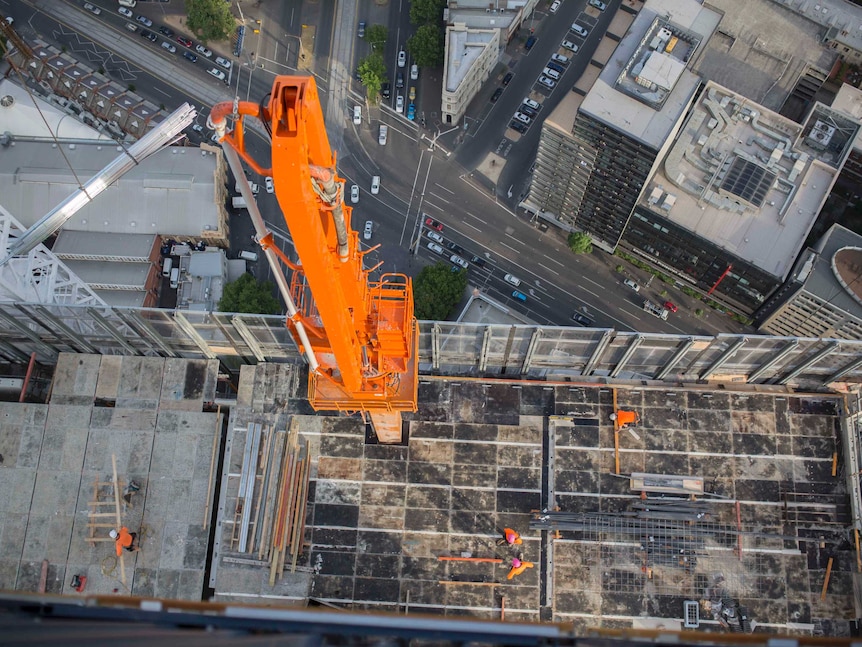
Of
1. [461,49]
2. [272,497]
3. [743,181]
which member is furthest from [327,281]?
[461,49]

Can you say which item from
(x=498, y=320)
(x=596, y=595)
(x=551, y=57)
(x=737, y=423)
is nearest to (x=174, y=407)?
(x=596, y=595)

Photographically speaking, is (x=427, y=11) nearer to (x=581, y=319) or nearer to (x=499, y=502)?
(x=581, y=319)

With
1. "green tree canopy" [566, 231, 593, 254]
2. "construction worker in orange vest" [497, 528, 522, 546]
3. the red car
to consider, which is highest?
the red car

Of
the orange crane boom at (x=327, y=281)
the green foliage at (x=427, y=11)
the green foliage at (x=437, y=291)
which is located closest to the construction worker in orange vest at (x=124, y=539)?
the orange crane boom at (x=327, y=281)

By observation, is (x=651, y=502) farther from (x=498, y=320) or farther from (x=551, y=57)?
(x=551, y=57)

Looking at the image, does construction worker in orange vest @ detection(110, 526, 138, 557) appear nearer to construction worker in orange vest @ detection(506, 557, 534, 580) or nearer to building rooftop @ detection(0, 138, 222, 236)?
construction worker in orange vest @ detection(506, 557, 534, 580)

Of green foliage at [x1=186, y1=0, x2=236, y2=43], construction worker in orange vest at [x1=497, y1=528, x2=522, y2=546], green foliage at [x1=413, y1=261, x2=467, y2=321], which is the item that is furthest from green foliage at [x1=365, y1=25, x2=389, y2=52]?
construction worker in orange vest at [x1=497, y1=528, x2=522, y2=546]
